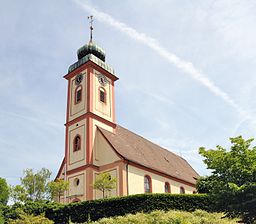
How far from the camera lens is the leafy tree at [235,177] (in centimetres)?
1842

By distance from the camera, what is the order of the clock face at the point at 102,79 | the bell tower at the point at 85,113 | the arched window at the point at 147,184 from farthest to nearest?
the clock face at the point at 102,79 < the arched window at the point at 147,184 < the bell tower at the point at 85,113

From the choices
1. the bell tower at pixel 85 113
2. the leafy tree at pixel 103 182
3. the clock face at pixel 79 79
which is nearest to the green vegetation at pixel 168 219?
the leafy tree at pixel 103 182

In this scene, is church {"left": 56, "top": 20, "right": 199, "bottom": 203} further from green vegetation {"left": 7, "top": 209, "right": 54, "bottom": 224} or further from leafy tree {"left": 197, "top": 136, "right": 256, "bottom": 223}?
leafy tree {"left": 197, "top": 136, "right": 256, "bottom": 223}

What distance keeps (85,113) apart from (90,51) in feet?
26.2

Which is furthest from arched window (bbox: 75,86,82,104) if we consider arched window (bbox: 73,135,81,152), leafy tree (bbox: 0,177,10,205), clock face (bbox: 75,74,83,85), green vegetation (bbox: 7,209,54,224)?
green vegetation (bbox: 7,209,54,224)

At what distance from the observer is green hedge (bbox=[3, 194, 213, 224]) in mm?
23891

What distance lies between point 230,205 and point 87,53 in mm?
24385

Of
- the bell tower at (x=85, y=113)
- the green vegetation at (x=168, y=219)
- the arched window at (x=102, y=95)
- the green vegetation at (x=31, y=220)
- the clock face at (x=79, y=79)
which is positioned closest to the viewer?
the green vegetation at (x=168, y=219)

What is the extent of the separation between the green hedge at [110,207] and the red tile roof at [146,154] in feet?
23.0

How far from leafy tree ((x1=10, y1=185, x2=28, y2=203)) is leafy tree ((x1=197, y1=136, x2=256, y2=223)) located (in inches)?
627

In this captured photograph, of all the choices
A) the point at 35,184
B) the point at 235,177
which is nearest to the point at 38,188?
the point at 35,184

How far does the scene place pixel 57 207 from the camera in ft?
83.1

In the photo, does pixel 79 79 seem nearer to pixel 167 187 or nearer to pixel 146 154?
pixel 146 154

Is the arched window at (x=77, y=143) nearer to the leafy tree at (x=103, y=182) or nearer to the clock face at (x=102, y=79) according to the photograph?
the leafy tree at (x=103, y=182)
